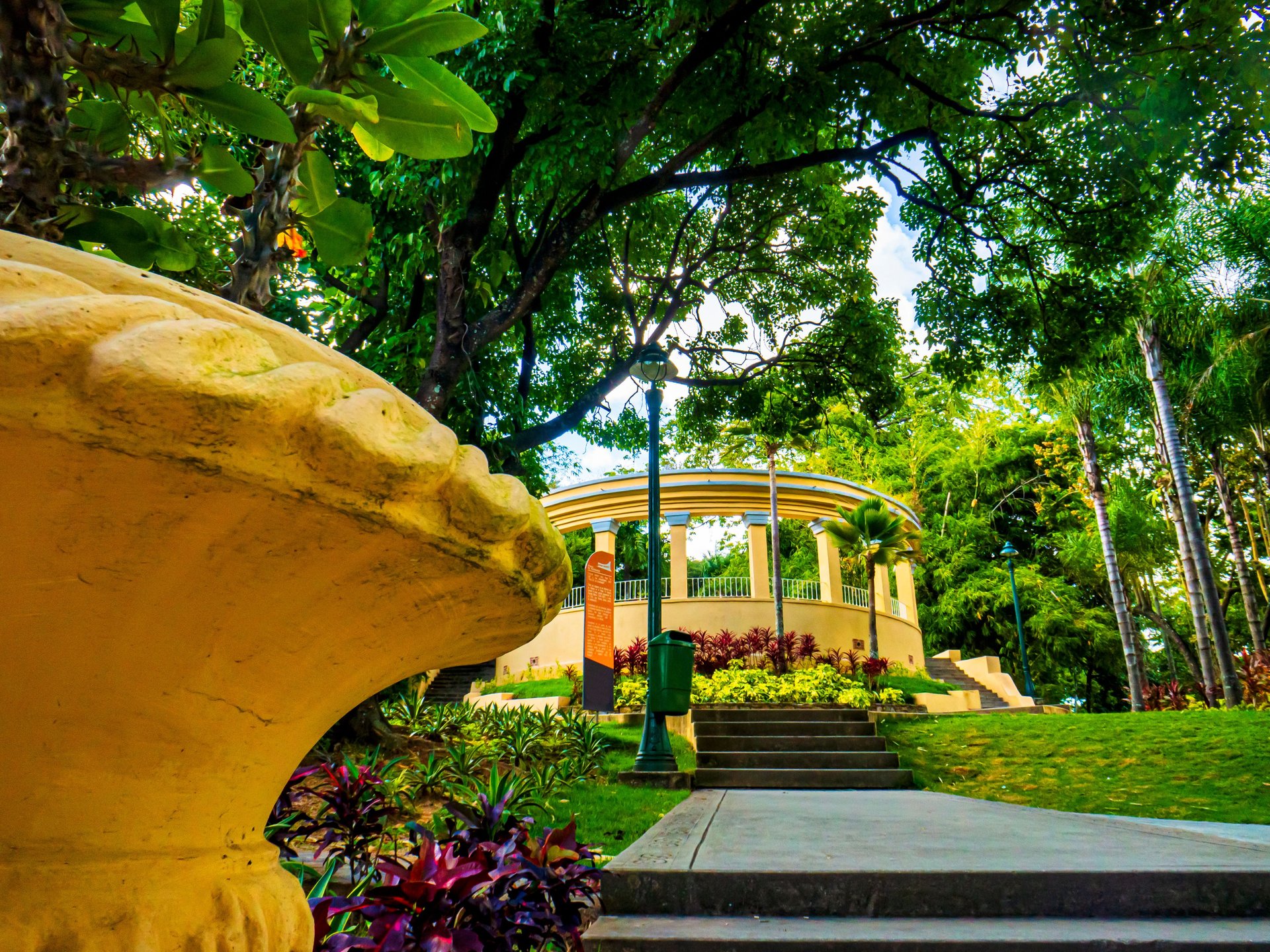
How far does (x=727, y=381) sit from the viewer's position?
10.6m

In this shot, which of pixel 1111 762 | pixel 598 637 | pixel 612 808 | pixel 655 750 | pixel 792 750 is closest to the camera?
pixel 612 808

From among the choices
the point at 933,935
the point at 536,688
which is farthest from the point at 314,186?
the point at 536,688

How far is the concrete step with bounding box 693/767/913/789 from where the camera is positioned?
805 cm

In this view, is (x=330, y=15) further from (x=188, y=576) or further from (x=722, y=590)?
(x=722, y=590)

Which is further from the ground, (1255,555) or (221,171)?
(1255,555)

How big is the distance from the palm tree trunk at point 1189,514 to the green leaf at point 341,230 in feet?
44.9

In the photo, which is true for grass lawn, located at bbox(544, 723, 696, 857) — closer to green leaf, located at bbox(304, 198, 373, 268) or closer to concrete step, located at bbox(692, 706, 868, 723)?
concrete step, located at bbox(692, 706, 868, 723)

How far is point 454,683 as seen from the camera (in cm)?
1973

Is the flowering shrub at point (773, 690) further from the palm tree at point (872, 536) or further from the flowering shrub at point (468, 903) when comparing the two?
the flowering shrub at point (468, 903)

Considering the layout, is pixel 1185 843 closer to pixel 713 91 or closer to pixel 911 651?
pixel 713 91

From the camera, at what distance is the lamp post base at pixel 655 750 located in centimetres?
744

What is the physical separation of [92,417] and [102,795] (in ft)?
1.75

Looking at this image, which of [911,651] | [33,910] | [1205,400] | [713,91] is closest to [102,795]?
[33,910]

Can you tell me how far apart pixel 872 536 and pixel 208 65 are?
17.3 meters
